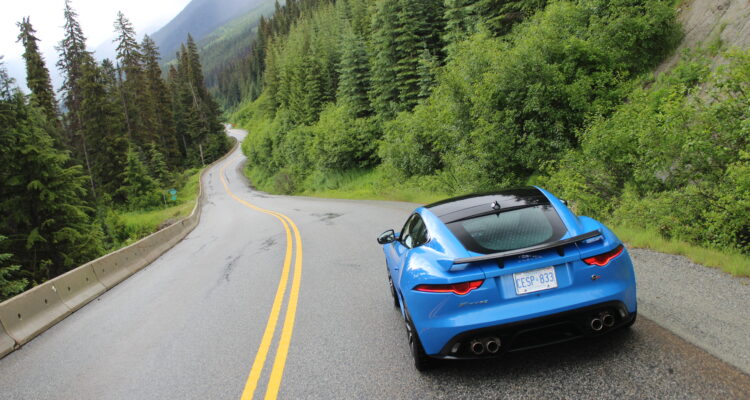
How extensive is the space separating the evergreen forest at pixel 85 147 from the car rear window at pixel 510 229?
41.6 ft

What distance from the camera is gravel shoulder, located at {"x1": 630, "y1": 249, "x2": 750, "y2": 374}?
11.0ft

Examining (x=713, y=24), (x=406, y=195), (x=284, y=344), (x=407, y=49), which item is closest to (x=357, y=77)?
(x=407, y=49)

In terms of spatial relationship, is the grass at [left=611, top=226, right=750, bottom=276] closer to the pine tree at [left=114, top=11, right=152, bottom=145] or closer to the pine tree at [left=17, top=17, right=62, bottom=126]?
the pine tree at [left=17, top=17, right=62, bottom=126]

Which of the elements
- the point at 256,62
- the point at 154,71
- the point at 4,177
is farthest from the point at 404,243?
the point at 256,62

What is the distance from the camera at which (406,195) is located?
20.8 meters

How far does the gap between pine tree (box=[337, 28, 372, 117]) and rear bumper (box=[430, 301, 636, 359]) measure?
32.6 meters

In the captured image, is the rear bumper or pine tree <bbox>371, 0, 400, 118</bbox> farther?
pine tree <bbox>371, 0, 400, 118</bbox>

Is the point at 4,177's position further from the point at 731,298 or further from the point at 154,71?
the point at 154,71

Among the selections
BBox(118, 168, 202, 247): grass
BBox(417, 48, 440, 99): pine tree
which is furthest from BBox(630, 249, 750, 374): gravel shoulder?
BBox(118, 168, 202, 247): grass

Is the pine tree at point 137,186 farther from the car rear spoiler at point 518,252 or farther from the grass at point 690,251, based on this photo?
the car rear spoiler at point 518,252

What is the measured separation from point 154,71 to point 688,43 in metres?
73.5

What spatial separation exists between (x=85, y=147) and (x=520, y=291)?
51073 millimetres

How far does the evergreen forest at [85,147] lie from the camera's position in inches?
735

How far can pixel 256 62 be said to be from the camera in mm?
120375
